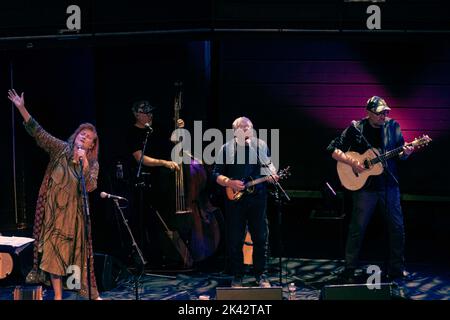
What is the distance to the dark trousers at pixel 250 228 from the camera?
9.23m

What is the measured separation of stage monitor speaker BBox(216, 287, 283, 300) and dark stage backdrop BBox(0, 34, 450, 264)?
13.9ft

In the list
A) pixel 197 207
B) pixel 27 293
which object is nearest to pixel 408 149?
pixel 197 207

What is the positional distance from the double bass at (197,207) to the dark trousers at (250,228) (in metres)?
0.62

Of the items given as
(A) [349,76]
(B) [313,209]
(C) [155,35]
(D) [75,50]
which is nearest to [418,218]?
(B) [313,209]

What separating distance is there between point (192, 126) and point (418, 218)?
345 centimetres

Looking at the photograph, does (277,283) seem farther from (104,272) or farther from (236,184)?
(104,272)

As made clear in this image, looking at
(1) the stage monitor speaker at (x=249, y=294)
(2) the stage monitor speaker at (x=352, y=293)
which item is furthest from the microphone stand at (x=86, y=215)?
(2) the stage monitor speaker at (x=352, y=293)

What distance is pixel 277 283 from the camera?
9.72 m

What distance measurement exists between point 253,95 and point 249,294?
15.5ft

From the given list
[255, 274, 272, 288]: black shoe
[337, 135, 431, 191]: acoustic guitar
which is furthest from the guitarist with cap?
[337, 135, 431, 191]: acoustic guitar

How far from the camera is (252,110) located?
427 inches

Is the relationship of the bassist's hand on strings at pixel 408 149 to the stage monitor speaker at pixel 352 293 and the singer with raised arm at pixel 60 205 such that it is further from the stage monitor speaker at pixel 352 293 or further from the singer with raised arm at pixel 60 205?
the singer with raised arm at pixel 60 205

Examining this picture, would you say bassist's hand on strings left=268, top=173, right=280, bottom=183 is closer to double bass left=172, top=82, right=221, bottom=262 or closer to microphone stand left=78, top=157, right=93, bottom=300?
double bass left=172, top=82, right=221, bottom=262

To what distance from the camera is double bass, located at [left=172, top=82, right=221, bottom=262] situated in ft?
32.7
